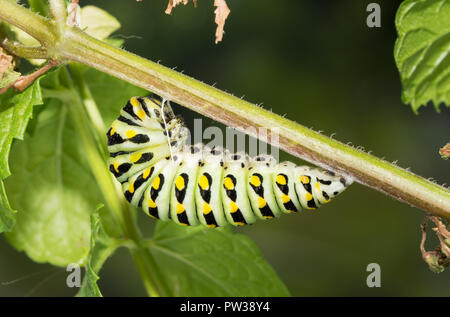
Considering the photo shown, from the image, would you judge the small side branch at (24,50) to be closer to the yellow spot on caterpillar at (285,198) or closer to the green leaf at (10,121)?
the green leaf at (10,121)

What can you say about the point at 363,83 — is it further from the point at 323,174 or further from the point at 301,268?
the point at 323,174

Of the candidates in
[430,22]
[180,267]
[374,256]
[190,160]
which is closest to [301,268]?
[374,256]

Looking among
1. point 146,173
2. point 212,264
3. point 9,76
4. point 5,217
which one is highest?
point 9,76

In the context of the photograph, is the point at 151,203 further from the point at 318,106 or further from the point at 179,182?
the point at 318,106

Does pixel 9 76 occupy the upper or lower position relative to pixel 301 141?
upper

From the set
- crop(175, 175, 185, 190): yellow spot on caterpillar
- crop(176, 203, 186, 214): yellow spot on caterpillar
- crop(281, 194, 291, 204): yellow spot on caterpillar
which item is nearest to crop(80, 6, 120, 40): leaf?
crop(175, 175, 185, 190): yellow spot on caterpillar

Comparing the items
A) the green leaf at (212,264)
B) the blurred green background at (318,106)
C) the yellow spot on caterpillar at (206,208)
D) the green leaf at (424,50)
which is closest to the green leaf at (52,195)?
the green leaf at (212,264)

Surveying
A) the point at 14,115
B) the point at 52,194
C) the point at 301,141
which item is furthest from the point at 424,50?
the point at 52,194

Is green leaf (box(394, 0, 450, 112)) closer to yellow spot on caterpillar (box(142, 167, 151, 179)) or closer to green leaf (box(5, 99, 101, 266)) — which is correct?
yellow spot on caterpillar (box(142, 167, 151, 179))
